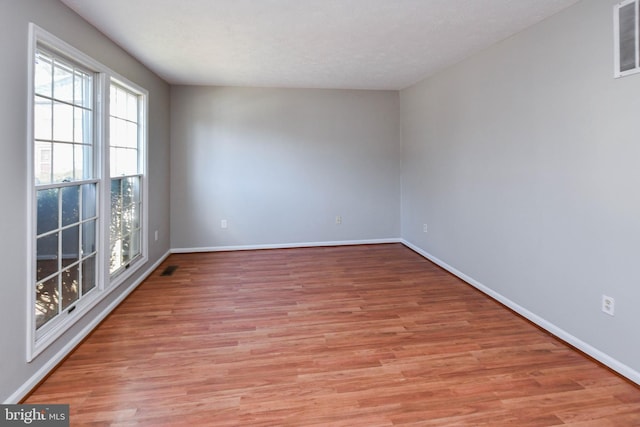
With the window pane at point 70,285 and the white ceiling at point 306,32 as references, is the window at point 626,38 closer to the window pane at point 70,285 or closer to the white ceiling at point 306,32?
the white ceiling at point 306,32

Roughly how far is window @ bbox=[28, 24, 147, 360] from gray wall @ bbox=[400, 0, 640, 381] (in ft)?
11.1

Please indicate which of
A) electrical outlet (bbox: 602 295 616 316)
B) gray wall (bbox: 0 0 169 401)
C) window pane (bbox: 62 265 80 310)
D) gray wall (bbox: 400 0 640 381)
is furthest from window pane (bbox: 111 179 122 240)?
electrical outlet (bbox: 602 295 616 316)

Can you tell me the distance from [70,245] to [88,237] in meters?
0.27

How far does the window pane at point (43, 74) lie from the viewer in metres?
2.06

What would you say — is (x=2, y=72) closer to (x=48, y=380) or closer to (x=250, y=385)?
(x=48, y=380)

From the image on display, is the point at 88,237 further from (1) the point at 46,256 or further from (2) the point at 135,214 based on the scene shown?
(2) the point at 135,214

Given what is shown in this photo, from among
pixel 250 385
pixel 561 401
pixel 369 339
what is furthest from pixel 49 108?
pixel 561 401

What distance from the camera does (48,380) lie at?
2.03m

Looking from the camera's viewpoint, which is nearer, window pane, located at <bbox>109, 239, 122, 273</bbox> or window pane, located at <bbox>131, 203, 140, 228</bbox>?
window pane, located at <bbox>109, 239, 122, 273</bbox>

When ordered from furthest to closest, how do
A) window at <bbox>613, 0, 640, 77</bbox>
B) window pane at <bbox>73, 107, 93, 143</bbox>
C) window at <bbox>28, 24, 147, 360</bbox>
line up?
window pane at <bbox>73, 107, 93, 143</bbox> < window at <bbox>28, 24, 147, 360</bbox> < window at <bbox>613, 0, 640, 77</bbox>

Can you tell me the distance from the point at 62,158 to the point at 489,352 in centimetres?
318

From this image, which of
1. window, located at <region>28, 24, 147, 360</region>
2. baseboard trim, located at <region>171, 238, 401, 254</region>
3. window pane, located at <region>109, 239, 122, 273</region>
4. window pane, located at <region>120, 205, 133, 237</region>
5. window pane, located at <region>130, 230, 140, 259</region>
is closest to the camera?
window, located at <region>28, 24, 147, 360</region>

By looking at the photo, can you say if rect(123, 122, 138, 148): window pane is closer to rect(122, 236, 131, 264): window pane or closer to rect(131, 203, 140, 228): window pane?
rect(131, 203, 140, 228): window pane

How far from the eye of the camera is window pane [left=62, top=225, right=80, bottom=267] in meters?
2.39
